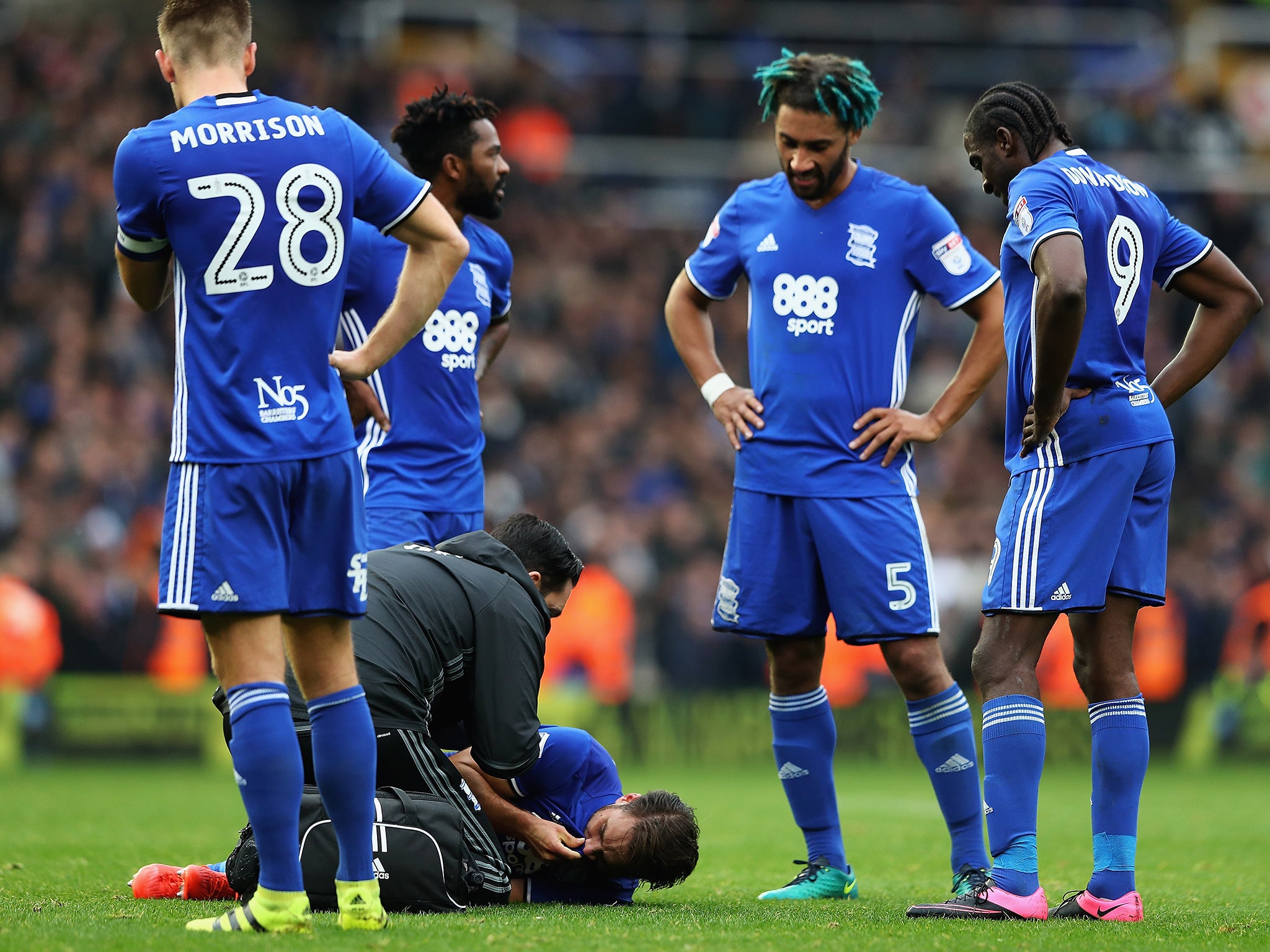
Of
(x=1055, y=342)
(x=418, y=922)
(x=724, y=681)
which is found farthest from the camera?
(x=724, y=681)

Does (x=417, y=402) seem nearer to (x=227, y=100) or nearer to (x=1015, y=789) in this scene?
(x=227, y=100)

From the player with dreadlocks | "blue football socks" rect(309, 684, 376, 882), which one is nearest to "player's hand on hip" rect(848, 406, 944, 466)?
the player with dreadlocks

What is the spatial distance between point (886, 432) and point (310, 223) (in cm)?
254

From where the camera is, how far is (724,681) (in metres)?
14.6

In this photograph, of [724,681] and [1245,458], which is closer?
[724,681]

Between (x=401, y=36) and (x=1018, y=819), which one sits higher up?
(x=401, y=36)

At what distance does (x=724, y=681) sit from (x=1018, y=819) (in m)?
9.54

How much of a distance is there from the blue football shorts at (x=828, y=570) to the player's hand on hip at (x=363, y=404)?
1.58 metres

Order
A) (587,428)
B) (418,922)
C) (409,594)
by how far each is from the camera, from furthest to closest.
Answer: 1. (587,428)
2. (409,594)
3. (418,922)

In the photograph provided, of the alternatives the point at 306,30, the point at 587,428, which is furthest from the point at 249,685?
the point at 306,30

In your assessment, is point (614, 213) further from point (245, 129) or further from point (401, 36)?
point (245, 129)

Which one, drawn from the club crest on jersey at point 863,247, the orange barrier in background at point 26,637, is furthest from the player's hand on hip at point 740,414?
the orange barrier in background at point 26,637

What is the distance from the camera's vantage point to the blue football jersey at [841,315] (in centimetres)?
607

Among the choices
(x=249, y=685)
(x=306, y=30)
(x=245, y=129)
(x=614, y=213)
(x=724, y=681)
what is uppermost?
(x=306, y=30)
